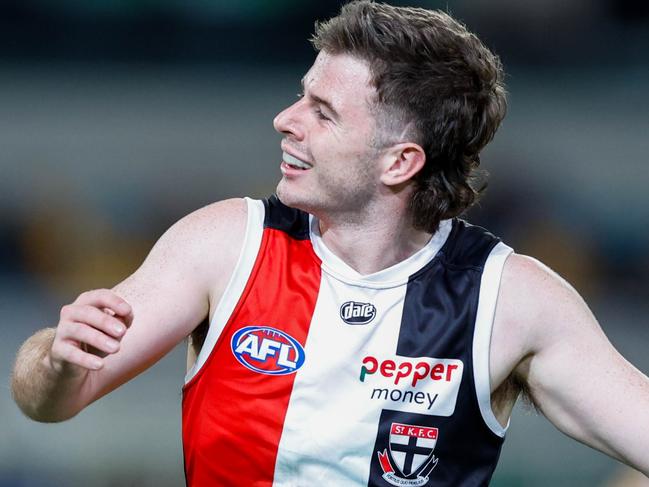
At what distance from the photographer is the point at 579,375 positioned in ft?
7.70

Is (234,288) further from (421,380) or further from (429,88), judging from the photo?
(429,88)

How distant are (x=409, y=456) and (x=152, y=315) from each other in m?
0.66

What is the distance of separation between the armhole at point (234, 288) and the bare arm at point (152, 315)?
17 millimetres

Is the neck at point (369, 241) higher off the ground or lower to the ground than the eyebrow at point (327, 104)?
lower

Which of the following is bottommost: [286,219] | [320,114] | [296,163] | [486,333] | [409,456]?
[409,456]

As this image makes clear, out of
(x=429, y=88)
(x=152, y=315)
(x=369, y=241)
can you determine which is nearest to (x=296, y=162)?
(x=369, y=241)

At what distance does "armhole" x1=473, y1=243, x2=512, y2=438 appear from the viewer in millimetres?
2422

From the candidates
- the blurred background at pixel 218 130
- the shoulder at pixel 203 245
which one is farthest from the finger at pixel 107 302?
the blurred background at pixel 218 130

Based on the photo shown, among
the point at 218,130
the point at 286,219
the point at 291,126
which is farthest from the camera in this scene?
the point at 218,130

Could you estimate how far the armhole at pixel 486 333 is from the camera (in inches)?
95.3

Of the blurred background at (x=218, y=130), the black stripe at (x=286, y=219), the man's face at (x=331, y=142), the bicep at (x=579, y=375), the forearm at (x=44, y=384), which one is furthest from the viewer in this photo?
the blurred background at (x=218, y=130)

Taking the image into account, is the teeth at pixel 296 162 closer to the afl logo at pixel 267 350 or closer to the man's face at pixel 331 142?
the man's face at pixel 331 142

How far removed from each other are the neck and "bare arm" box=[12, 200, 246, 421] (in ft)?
0.74

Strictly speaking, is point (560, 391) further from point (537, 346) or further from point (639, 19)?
point (639, 19)
